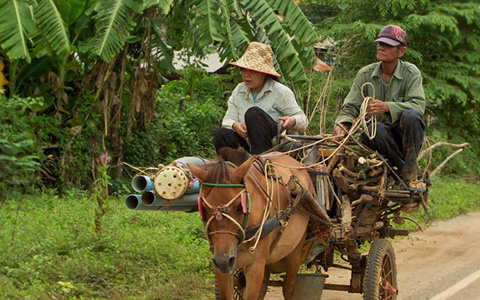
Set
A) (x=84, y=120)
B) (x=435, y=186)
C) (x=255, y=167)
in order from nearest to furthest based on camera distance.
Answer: (x=255, y=167) → (x=84, y=120) → (x=435, y=186)

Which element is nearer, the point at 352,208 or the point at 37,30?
the point at 352,208

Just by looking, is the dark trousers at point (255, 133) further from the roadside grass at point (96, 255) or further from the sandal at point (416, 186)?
the roadside grass at point (96, 255)

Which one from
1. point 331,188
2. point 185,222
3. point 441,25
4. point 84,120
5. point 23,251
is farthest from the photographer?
point 441,25

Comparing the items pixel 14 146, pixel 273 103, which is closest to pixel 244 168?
pixel 273 103

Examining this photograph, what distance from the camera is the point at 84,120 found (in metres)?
9.84

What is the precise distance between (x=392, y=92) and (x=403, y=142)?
65 cm

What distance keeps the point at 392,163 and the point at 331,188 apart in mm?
667

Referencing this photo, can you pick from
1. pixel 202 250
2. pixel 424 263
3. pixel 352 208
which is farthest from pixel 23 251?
pixel 424 263

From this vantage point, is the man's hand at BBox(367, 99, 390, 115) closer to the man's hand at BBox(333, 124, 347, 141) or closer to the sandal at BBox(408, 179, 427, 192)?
the man's hand at BBox(333, 124, 347, 141)

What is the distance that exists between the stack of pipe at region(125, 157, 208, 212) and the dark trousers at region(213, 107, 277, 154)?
Answer: 646 millimetres

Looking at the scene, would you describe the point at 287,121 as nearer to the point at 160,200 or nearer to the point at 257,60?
the point at 257,60

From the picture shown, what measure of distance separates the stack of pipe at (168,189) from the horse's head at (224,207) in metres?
0.23

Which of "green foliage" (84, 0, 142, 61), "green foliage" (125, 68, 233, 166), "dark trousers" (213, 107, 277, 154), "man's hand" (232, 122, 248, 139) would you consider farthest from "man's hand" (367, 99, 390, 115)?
"green foliage" (125, 68, 233, 166)

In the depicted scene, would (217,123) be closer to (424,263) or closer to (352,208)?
(424,263)
